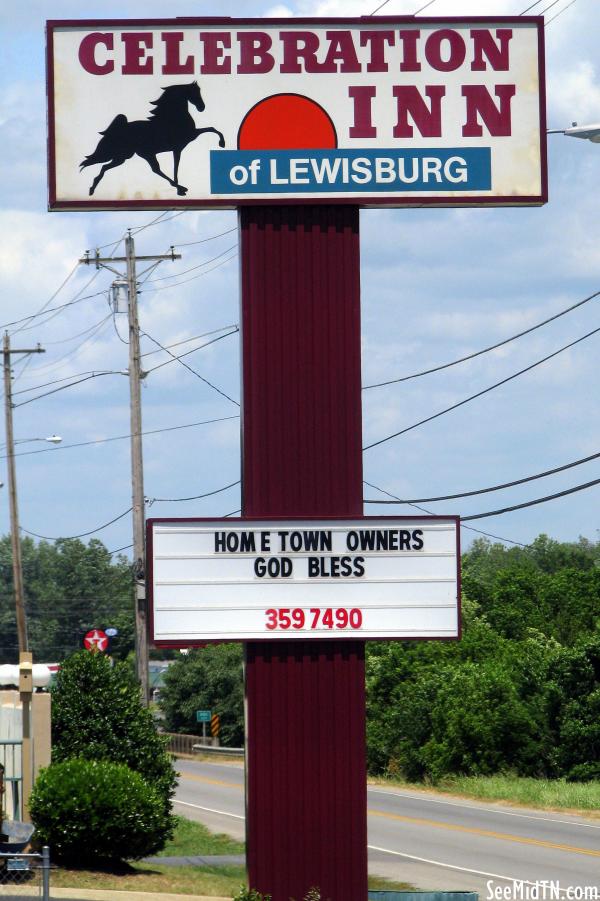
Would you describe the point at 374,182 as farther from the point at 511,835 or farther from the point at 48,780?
the point at 511,835

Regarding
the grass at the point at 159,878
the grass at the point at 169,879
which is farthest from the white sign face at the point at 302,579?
the grass at the point at 159,878

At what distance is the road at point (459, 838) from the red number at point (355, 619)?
25.0 ft

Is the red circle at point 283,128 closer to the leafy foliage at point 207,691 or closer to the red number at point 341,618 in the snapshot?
the red number at point 341,618

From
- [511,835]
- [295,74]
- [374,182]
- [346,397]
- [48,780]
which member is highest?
[295,74]

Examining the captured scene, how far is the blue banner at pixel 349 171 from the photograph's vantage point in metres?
16.1

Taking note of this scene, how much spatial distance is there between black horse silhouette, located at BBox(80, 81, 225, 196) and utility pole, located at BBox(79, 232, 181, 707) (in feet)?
78.0

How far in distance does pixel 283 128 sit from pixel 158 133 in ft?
4.79

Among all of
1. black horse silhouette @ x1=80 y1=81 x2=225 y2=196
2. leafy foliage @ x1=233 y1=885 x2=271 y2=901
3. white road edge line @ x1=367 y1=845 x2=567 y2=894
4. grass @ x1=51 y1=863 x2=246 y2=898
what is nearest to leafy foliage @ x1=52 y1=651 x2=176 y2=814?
grass @ x1=51 y1=863 x2=246 y2=898

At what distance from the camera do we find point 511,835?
30500 millimetres

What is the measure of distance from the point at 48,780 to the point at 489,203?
9.61 meters

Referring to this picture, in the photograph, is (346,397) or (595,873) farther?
(595,873)

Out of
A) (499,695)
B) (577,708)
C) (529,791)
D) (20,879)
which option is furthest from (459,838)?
(499,695)

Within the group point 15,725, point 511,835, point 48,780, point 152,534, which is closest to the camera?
point 152,534

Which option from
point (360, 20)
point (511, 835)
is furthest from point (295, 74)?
point (511, 835)
